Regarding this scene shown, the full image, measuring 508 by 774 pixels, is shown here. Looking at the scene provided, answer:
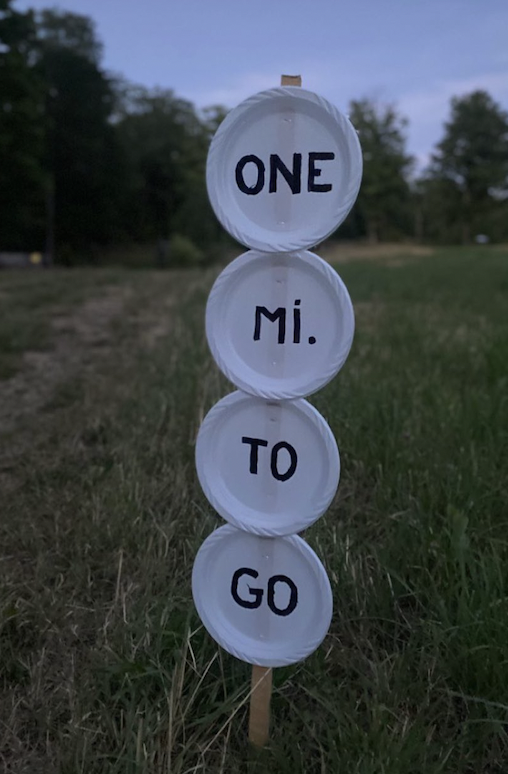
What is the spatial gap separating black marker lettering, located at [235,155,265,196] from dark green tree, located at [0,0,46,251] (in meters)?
31.1

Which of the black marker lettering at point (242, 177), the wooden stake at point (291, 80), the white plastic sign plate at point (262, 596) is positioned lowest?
the white plastic sign plate at point (262, 596)

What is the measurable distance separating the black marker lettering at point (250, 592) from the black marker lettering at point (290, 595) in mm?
24

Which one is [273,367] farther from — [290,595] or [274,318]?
[290,595]

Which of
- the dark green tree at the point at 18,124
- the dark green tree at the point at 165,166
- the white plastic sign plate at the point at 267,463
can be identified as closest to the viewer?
the white plastic sign plate at the point at 267,463

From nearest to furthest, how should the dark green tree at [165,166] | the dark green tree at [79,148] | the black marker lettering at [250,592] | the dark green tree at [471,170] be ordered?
the black marker lettering at [250,592], the dark green tree at [79,148], the dark green tree at [165,166], the dark green tree at [471,170]

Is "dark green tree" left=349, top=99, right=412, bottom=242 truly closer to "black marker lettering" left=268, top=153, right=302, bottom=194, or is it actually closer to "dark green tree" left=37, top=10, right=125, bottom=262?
"dark green tree" left=37, top=10, right=125, bottom=262

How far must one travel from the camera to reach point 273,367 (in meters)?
1.65

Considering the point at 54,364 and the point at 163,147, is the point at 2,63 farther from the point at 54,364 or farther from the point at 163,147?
the point at 54,364

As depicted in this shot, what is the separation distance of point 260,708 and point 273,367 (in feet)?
2.60

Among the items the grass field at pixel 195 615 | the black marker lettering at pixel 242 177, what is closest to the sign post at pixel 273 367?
the black marker lettering at pixel 242 177

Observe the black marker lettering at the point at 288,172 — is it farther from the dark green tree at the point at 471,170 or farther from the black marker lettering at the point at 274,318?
the dark green tree at the point at 471,170

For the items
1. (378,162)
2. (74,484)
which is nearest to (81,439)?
(74,484)

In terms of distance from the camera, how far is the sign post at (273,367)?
157cm

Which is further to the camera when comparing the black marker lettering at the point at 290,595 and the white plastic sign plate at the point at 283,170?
the black marker lettering at the point at 290,595
